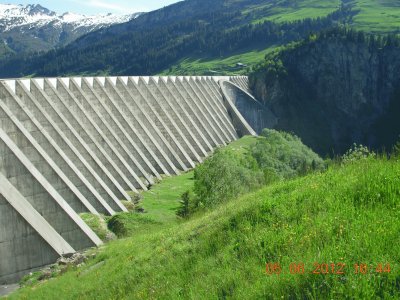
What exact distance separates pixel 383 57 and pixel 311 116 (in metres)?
24.7

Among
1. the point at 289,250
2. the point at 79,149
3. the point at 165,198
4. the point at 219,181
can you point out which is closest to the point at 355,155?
the point at 289,250

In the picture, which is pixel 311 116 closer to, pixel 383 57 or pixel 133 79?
pixel 383 57

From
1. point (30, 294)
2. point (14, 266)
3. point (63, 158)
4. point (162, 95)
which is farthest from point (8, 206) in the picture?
point (162, 95)

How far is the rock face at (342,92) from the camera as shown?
11588 cm

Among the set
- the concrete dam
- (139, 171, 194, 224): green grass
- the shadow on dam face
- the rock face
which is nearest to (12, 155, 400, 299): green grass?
the concrete dam

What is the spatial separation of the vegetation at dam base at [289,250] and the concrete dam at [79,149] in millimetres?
8471

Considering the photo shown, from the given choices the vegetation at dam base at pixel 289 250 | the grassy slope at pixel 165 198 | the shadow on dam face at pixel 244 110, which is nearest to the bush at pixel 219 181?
the grassy slope at pixel 165 198

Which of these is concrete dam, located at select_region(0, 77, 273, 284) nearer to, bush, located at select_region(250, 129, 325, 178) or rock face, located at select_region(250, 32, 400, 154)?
bush, located at select_region(250, 129, 325, 178)

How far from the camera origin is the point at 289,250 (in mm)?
9273

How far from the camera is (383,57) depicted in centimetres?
11738
